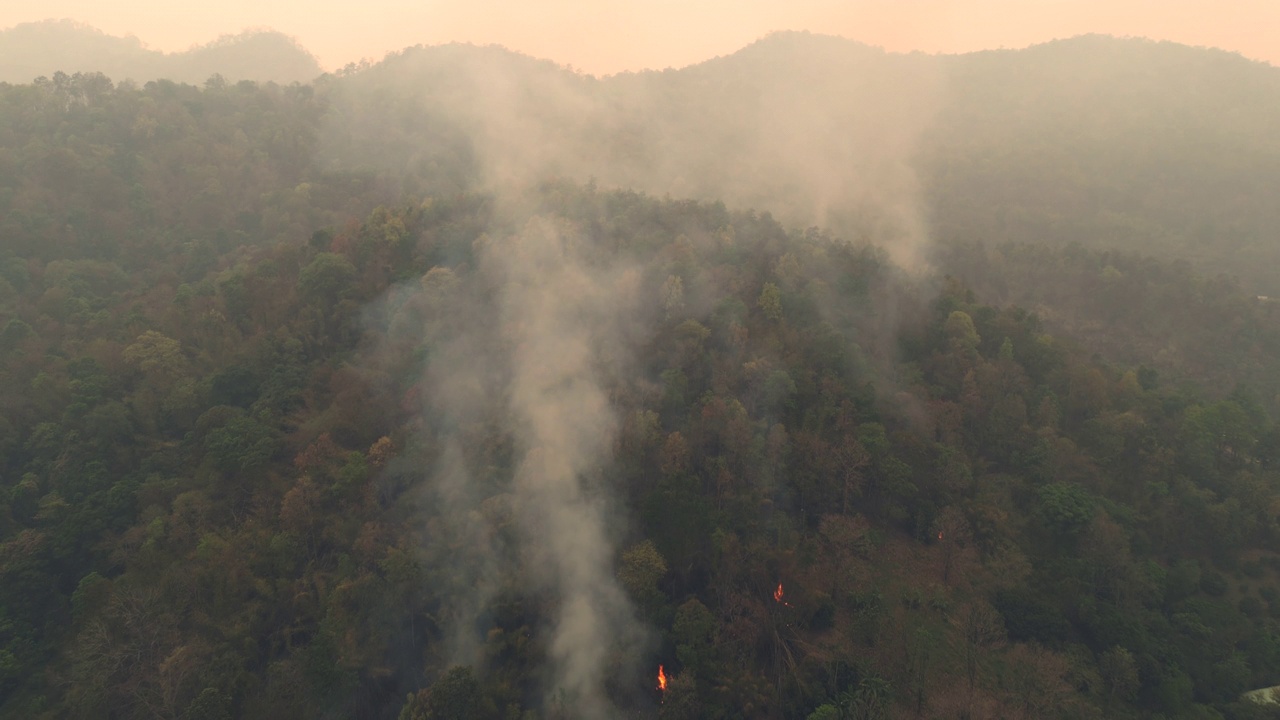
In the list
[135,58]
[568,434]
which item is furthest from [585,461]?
[135,58]

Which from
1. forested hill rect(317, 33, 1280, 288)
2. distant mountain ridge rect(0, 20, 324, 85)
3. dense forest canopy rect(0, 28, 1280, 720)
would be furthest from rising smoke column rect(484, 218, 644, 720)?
distant mountain ridge rect(0, 20, 324, 85)

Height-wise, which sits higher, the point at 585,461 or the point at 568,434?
the point at 568,434

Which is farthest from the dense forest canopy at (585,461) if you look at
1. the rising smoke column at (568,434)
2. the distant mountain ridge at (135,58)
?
the distant mountain ridge at (135,58)

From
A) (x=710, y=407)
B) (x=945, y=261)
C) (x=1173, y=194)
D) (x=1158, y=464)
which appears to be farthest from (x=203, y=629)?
(x=1173, y=194)

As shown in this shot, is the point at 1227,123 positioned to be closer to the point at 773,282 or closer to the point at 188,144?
the point at 773,282

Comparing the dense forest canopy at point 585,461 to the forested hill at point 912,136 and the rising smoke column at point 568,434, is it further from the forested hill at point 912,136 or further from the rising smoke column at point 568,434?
the forested hill at point 912,136

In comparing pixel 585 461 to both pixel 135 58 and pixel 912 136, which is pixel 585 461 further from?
pixel 135 58

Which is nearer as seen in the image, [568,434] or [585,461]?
[585,461]
